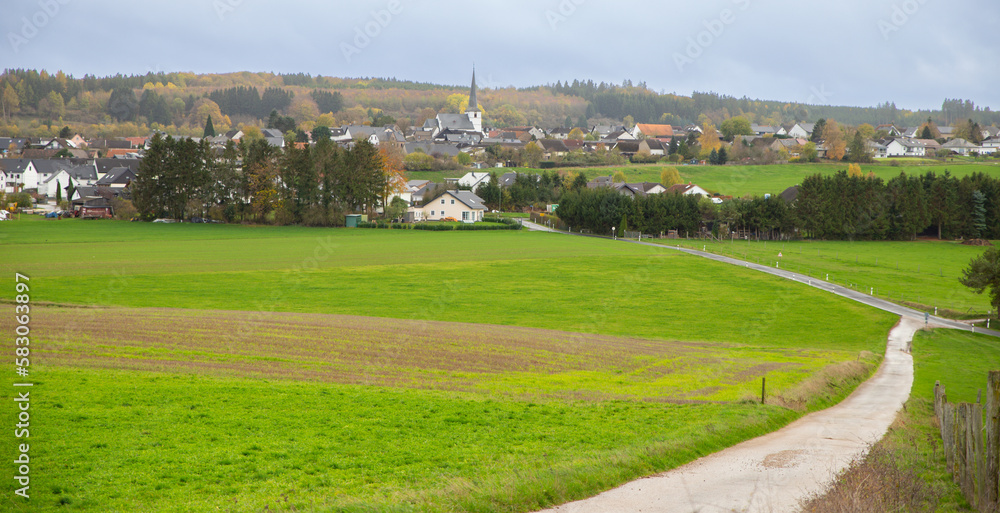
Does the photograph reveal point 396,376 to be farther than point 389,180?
No

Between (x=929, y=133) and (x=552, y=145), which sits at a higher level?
(x=929, y=133)

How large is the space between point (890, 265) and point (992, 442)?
59.2 meters

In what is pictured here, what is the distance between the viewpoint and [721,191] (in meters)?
118

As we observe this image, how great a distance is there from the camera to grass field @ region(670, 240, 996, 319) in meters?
47.7

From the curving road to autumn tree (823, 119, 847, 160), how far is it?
135408 millimetres

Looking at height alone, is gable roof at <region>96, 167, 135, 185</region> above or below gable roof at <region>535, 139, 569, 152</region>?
below

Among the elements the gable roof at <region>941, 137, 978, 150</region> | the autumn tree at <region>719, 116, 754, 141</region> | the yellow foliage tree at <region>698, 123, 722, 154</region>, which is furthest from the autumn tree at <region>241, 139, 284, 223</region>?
the gable roof at <region>941, 137, 978, 150</region>

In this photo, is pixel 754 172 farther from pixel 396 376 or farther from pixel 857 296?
pixel 396 376

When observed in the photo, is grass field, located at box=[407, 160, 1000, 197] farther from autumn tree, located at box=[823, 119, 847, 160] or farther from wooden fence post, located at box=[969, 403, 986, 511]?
wooden fence post, located at box=[969, 403, 986, 511]

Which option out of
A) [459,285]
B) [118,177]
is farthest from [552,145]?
[459,285]

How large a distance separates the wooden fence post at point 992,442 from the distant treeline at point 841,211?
252 ft

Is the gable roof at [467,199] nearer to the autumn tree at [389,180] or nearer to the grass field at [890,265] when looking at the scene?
the autumn tree at [389,180]

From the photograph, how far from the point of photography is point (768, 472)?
13.9 metres

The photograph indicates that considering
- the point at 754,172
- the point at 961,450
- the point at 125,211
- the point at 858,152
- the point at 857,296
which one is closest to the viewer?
the point at 961,450
